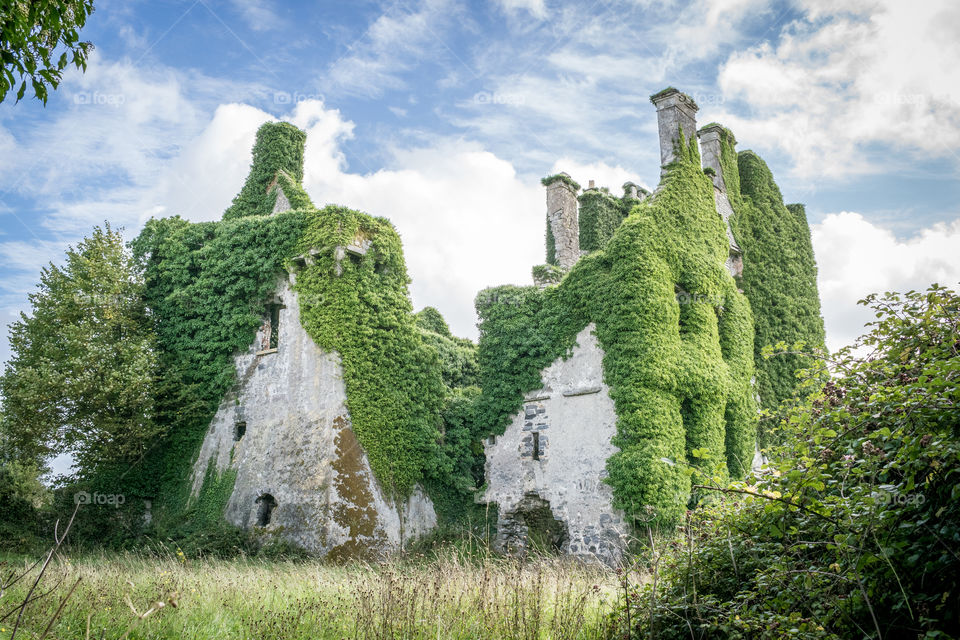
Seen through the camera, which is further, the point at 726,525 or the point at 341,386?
the point at 341,386

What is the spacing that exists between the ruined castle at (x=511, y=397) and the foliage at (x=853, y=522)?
9.38 meters

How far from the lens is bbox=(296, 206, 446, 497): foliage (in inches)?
653

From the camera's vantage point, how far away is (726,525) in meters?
Result: 5.99

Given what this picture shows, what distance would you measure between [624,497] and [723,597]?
384 inches

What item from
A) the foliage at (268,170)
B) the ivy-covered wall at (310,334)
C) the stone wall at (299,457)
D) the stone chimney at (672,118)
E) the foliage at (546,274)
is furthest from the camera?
the foliage at (268,170)

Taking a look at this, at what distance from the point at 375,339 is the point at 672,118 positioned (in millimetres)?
10725

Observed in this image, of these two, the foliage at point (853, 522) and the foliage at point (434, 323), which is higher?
the foliage at point (434, 323)

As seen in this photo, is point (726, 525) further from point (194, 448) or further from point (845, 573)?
point (194, 448)

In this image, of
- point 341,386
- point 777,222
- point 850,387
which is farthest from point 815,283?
point 850,387

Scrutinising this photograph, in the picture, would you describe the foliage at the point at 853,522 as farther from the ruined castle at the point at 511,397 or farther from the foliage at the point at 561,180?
the foliage at the point at 561,180

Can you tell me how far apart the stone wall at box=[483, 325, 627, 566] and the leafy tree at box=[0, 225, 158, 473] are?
9.50m

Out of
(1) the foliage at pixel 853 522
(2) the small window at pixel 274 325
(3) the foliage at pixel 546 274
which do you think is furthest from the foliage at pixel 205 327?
(1) the foliage at pixel 853 522

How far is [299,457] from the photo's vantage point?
1591 centimetres

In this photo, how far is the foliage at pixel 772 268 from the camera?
2092 centimetres
